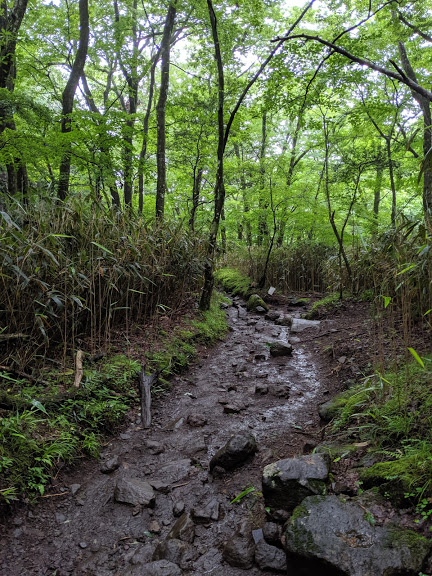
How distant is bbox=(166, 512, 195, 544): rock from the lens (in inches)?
78.2

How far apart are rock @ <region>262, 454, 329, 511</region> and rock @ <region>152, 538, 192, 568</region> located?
1.82 feet

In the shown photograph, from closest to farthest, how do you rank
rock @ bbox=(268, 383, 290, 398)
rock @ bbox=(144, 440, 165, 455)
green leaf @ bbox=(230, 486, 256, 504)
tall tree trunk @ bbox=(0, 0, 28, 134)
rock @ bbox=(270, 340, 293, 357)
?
green leaf @ bbox=(230, 486, 256, 504) → rock @ bbox=(144, 440, 165, 455) → rock @ bbox=(268, 383, 290, 398) → rock @ bbox=(270, 340, 293, 357) → tall tree trunk @ bbox=(0, 0, 28, 134)

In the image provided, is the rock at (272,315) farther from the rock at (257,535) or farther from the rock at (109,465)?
the rock at (257,535)

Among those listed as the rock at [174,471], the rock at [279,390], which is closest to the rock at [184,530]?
the rock at [174,471]

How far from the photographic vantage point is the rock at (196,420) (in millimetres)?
A: 3316

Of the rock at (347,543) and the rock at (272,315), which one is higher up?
the rock at (272,315)

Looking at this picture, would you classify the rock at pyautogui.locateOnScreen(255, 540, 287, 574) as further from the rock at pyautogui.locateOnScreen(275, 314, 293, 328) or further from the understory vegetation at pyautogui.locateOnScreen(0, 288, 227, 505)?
the rock at pyautogui.locateOnScreen(275, 314, 293, 328)

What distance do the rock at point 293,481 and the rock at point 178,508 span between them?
1.91ft

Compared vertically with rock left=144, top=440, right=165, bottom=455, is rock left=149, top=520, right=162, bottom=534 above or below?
below

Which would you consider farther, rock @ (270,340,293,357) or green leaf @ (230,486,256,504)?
rock @ (270,340,293,357)

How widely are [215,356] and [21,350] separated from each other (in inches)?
116

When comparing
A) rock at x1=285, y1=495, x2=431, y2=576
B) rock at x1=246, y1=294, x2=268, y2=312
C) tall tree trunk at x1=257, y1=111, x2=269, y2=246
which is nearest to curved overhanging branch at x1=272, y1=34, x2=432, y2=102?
rock at x1=285, y1=495, x2=431, y2=576

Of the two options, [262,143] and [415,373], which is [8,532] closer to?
[415,373]

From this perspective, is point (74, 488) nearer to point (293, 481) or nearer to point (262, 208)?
point (293, 481)
